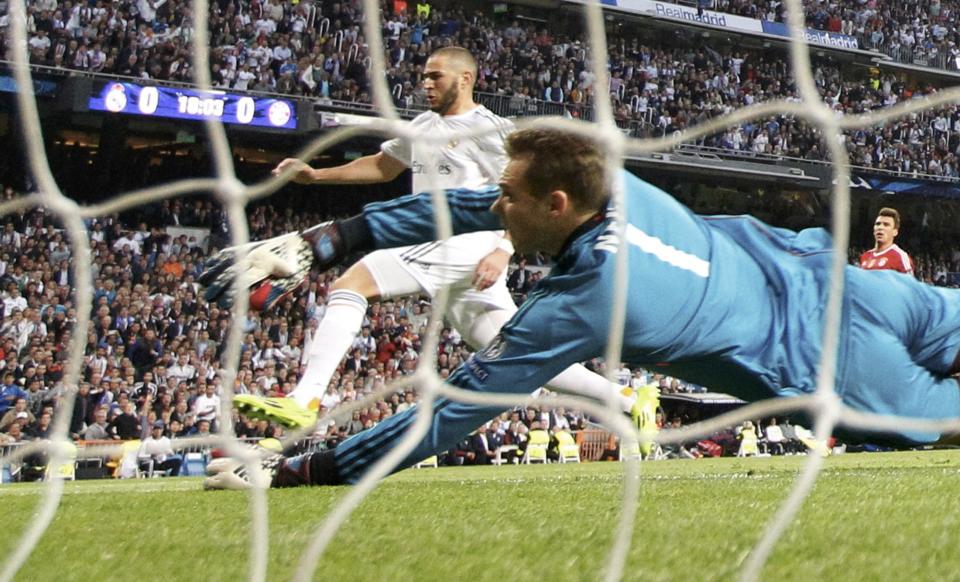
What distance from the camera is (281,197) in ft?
70.7

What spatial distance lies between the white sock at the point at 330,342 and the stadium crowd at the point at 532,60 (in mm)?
13115

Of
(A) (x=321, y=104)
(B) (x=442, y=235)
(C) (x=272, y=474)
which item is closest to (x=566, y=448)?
(A) (x=321, y=104)

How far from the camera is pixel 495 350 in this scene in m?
3.88

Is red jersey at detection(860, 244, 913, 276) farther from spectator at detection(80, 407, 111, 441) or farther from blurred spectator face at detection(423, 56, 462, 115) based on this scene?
spectator at detection(80, 407, 111, 441)

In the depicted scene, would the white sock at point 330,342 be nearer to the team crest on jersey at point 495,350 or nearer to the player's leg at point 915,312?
the team crest on jersey at point 495,350

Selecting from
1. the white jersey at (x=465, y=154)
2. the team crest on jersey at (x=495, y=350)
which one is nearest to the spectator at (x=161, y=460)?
the white jersey at (x=465, y=154)

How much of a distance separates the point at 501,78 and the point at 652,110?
9.77ft

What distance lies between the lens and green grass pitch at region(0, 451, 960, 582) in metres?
2.88

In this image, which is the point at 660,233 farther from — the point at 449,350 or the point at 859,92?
the point at 859,92

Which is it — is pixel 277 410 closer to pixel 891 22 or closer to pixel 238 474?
pixel 238 474

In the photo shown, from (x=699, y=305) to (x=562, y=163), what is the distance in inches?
20.8

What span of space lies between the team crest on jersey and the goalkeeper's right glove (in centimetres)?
54

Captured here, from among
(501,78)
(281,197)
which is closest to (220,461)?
(281,197)

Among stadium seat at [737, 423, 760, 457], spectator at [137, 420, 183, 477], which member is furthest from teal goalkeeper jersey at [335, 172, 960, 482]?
stadium seat at [737, 423, 760, 457]
